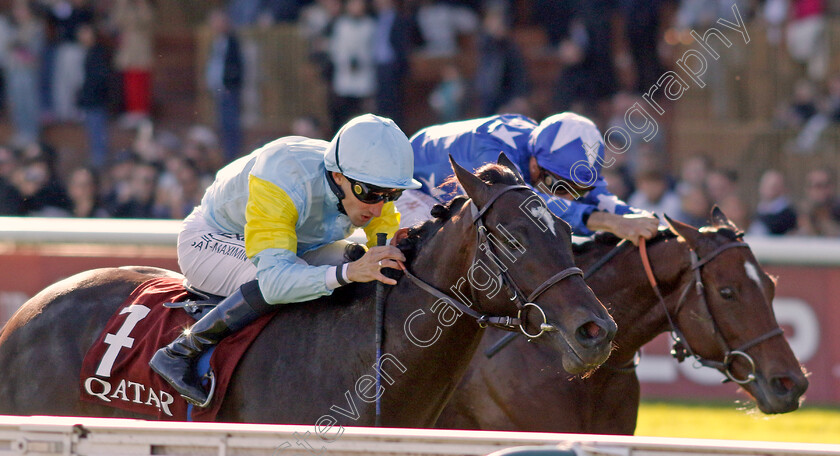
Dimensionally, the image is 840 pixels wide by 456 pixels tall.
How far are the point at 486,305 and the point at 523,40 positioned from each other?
992 cm

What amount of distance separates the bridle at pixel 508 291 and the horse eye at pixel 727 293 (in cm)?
129

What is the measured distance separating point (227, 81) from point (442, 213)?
27.6 ft

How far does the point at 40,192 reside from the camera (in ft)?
31.9

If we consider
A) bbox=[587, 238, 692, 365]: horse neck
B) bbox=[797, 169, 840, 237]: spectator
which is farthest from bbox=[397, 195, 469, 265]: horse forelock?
bbox=[797, 169, 840, 237]: spectator

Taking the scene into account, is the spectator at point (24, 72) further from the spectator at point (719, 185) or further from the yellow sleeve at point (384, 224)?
the yellow sleeve at point (384, 224)

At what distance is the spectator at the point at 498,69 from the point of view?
11320 millimetres

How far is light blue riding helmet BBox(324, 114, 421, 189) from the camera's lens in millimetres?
3621

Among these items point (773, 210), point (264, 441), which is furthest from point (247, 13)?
point (264, 441)

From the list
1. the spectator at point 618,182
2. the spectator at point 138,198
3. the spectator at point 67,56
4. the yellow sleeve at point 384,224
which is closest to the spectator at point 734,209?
the spectator at point 618,182

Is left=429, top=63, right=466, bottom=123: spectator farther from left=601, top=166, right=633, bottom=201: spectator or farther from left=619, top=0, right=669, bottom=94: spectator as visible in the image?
left=601, top=166, right=633, bottom=201: spectator

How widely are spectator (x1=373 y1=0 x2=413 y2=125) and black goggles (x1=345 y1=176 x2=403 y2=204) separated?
7.84 m

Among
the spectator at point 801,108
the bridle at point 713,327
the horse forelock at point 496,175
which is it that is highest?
the horse forelock at point 496,175

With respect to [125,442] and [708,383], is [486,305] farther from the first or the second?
[708,383]

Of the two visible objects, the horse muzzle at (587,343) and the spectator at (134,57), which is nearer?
the horse muzzle at (587,343)
